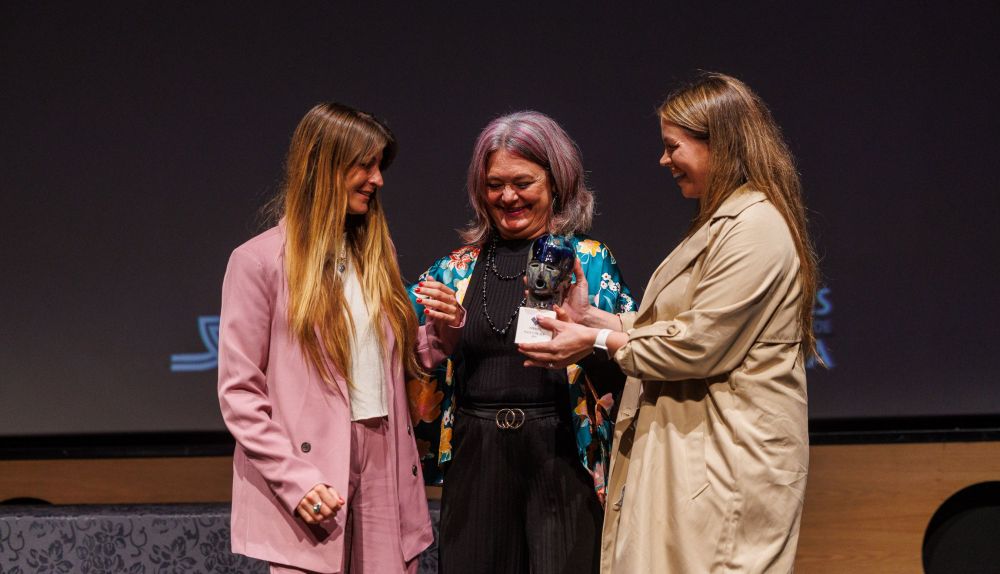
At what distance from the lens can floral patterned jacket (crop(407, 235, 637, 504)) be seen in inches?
71.6

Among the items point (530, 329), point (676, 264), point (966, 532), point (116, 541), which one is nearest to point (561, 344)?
point (530, 329)

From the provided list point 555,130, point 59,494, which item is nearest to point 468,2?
point 555,130

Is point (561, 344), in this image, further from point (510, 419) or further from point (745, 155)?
point (745, 155)

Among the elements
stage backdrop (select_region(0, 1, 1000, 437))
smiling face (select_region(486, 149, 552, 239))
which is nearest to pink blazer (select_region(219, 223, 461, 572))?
smiling face (select_region(486, 149, 552, 239))

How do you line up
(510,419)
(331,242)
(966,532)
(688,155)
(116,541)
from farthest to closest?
(966,532)
(116,541)
(510,419)
(331,242)
(688,155)

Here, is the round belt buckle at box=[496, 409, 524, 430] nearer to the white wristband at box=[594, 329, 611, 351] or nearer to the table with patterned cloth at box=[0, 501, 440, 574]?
the white wristband at box=[594, 329, 611, 351]

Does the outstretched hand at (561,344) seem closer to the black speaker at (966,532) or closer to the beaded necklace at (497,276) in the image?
the beaded necklace at (497,276)

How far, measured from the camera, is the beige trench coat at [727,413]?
4.69 ft

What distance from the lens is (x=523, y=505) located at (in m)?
1.81

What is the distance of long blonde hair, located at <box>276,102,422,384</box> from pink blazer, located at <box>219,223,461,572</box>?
32 mm

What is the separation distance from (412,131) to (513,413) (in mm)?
1428

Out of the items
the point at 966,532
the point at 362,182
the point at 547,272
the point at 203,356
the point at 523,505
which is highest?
the point at 362,182

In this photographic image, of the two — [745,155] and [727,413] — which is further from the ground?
[745,155]

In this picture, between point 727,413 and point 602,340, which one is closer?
point 727,413
